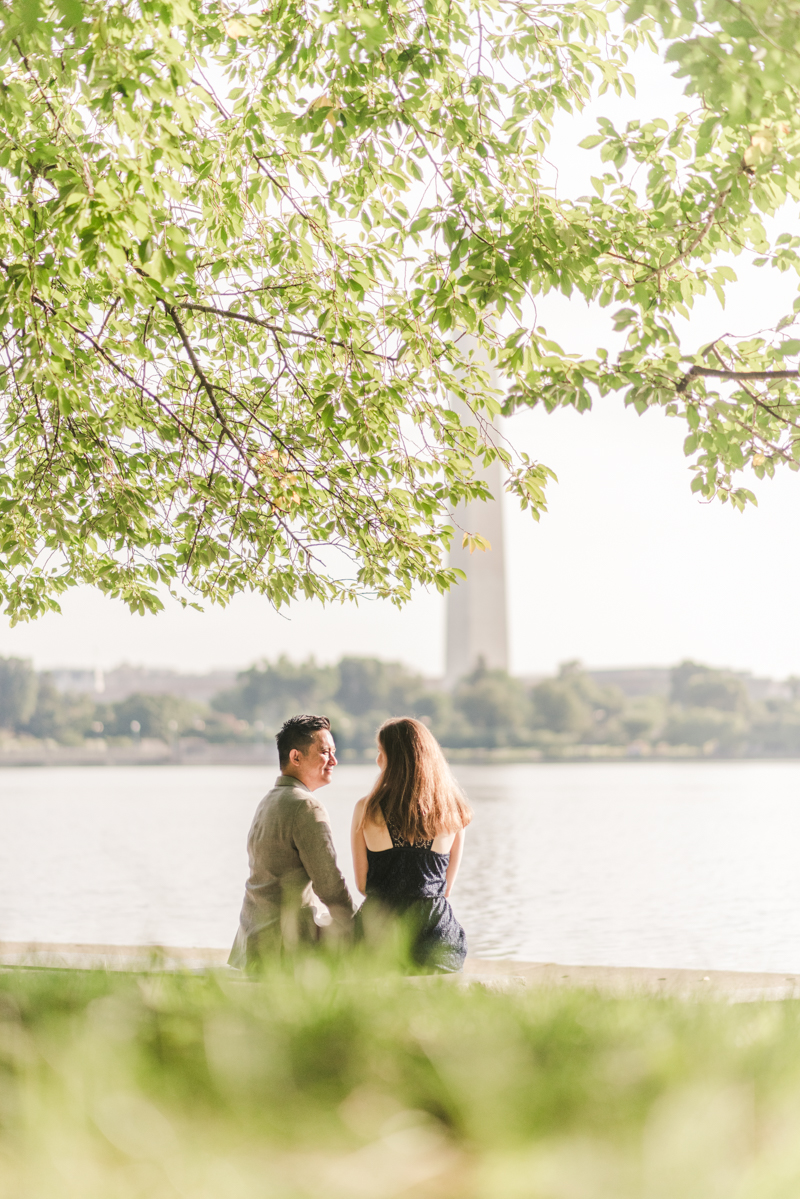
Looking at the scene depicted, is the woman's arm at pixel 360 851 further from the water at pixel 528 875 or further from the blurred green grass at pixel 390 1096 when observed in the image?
the blurred green grass at pixel 390 1096

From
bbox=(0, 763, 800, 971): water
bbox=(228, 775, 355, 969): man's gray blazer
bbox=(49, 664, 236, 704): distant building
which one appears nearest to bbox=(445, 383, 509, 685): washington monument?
bbox=(0, 763, 800, 971): water

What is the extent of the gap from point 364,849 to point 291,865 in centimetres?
40

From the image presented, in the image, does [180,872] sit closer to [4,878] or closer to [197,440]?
[4,878]

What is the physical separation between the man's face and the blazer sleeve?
19 cm

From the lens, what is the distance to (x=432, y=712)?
5133 inches

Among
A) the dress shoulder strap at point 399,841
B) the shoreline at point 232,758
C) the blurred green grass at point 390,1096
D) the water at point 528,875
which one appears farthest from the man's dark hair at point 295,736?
the shoreline at point 232,758

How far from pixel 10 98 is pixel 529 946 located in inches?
621

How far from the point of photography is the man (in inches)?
197

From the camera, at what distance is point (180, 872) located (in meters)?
31.2

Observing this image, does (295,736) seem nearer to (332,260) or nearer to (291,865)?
(291,865)

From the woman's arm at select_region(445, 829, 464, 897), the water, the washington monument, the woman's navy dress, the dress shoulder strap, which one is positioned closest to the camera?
the woman's navy dress

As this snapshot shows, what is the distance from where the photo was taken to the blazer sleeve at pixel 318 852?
499 centimetres

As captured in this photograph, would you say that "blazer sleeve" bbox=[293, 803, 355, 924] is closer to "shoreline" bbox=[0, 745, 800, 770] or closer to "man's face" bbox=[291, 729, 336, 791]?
"man's face" bbox=[291, 729, 336, 791]

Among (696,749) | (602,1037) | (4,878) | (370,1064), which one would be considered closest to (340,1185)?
(370,1064)
